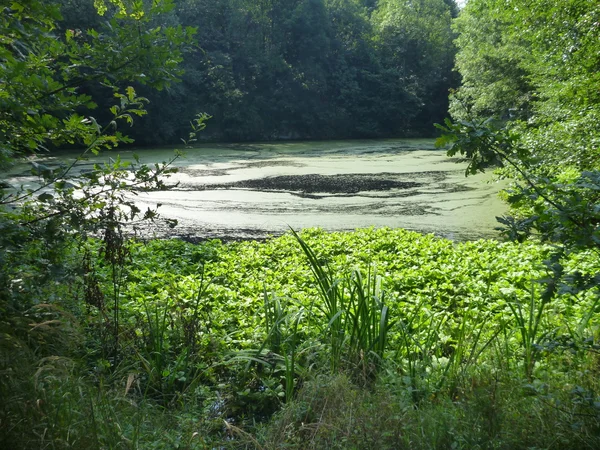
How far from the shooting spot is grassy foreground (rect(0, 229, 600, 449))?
191 cm

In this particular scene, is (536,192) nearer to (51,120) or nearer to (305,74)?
(51,120)

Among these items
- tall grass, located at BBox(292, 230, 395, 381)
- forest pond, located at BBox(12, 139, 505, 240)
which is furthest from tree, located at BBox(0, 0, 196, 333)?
forest pond, located at BBox(12, 139, 505, 240)

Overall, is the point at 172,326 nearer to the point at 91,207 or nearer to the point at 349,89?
the point at 91,207

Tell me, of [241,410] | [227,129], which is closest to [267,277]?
[241,410]

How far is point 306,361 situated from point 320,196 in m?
6.11

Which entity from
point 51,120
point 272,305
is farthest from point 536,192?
point 272,305

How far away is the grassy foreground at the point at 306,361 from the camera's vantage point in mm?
1913

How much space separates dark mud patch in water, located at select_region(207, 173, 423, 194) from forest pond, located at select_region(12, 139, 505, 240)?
2 centimetres

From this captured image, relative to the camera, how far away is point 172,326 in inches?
128

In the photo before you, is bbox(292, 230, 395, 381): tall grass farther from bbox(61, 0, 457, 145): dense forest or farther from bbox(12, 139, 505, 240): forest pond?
bbox(61, 0, 457, 145): dense forest

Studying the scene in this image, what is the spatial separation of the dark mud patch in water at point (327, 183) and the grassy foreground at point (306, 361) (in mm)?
4541

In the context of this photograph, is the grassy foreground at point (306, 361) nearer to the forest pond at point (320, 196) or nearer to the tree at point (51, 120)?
the tree at point (51, 120)

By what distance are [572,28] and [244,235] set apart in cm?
457

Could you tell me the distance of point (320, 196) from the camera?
8914 millimetres
